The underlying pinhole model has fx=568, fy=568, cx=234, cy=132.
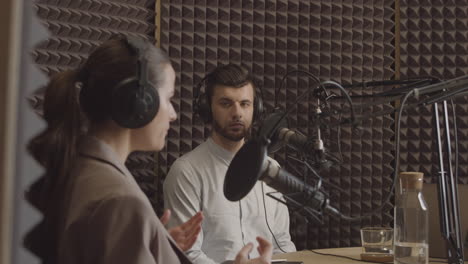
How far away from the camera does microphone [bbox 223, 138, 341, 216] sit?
2.98ft

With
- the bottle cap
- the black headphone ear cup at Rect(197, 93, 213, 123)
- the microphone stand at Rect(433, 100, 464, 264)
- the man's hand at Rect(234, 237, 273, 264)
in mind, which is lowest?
the man's hand at Rect(234, 237, 273, 264)

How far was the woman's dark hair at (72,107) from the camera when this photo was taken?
43.0 inches

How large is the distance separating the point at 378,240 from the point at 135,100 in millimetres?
1188

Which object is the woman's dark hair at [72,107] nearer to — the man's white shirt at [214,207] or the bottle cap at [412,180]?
the bottle cap at [412,180]

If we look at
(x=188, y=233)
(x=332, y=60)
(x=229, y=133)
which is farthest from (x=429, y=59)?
(x=188, y=233)

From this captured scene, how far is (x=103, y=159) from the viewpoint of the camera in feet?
3.70

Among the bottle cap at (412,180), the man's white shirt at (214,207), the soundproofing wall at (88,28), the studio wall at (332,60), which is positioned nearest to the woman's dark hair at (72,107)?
the bottle cap at (412,180)

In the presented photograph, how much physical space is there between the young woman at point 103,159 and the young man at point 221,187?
3.77 ft

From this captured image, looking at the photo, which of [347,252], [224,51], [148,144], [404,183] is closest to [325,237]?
[347,252]

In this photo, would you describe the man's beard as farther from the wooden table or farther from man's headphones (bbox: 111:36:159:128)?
man's headphones (bbox: 111:36:159:128)

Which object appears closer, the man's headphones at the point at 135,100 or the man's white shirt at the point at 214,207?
the man's headphones at the point at 135,100

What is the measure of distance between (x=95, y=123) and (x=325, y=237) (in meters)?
2.12

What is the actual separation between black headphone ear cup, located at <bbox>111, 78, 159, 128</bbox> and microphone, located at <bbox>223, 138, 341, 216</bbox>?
0.81 ft

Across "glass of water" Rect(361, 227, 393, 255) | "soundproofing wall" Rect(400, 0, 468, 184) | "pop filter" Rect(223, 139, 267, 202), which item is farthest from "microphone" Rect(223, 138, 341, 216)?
"soundproofing wall" Rect(400, 0, 468, 184)
